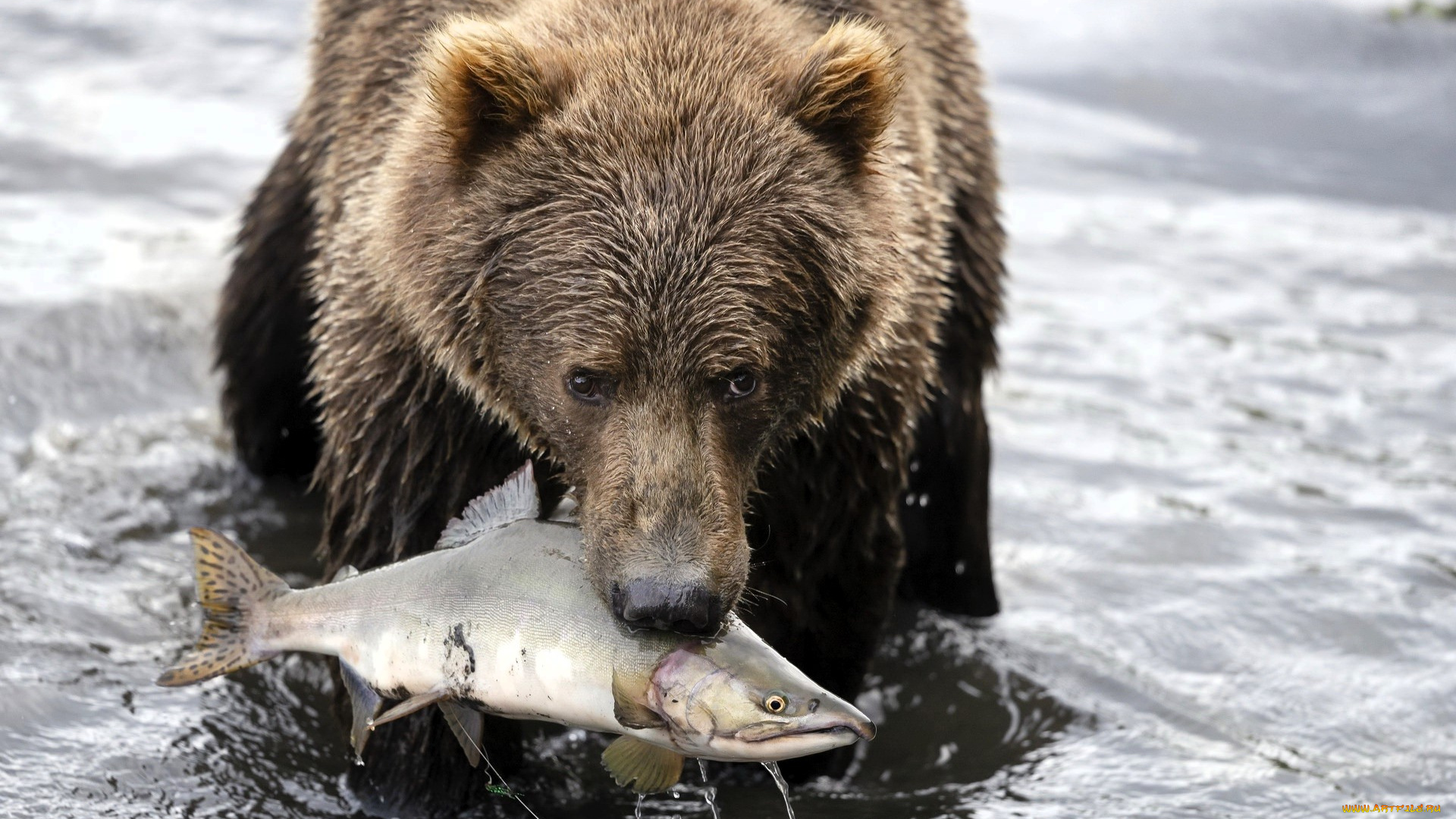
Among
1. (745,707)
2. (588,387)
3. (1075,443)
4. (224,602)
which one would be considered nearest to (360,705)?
(224,602)

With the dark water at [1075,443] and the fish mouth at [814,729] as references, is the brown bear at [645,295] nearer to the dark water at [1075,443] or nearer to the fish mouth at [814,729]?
the fish mouth at [814,729]

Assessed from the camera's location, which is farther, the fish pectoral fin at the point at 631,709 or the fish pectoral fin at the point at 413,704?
the fish pectoral fin at the point at 413,704

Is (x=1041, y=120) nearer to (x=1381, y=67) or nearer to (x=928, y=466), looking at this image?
(x=1381, y=67)

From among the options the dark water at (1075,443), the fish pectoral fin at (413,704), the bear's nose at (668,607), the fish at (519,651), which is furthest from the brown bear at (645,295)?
the dark water at (1075,443)

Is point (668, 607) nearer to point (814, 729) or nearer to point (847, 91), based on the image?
point (814, 729)

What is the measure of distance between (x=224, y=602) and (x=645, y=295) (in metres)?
1.30

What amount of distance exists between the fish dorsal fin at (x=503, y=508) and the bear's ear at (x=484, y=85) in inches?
34.2

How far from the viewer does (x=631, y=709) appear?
141 inches

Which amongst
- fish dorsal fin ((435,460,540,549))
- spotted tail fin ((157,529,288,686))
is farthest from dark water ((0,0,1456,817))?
fish dorsal fin ((435,460,540,549))

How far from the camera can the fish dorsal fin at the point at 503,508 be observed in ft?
13.3

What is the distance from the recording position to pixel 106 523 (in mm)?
6758

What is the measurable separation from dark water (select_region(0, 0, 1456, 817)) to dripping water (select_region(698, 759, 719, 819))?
0.08 meters

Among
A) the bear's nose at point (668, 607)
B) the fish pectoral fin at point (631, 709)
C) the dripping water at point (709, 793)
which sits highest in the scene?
the bear's nose at point (668, 607)

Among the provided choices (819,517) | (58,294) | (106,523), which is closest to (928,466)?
(819,517)
